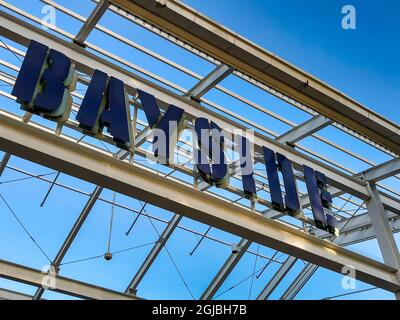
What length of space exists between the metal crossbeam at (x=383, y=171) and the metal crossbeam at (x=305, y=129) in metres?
2.26

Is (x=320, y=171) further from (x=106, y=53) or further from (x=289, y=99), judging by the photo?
(x=106, y=53)

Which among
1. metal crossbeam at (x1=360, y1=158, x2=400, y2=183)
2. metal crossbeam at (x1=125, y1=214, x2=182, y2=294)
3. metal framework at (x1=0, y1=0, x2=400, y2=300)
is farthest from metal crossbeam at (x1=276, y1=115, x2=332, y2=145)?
metal crossbeam at (x1=125, y1=214, x2=182, y2=294)

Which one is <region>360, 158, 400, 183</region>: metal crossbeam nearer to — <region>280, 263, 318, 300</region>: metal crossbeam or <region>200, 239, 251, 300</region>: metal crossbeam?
<region>200, 239, 251, 300</region>: metal crossbeam

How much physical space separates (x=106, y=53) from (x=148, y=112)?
353 cm

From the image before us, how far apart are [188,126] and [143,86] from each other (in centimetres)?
271

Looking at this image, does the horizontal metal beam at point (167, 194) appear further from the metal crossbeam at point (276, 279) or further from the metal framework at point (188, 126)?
the metal crossbeam at point (276, 279)

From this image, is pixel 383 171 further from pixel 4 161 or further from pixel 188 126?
pixel 4 161

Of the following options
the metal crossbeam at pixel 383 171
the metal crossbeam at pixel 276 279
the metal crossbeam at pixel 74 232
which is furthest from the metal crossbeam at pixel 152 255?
the metal crossbeam at pixel 383 171

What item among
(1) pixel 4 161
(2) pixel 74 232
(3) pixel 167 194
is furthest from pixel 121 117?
(2) pixel 74 232

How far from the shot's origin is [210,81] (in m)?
11.6

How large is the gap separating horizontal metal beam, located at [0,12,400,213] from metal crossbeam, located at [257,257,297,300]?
24.4 ft

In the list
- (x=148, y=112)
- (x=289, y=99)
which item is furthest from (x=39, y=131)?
(x=289, y=99)

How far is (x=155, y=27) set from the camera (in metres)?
9.69

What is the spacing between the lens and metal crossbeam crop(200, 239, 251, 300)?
18109 millimetres
